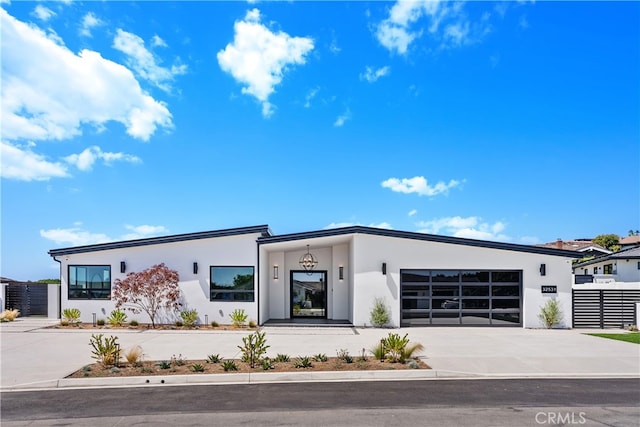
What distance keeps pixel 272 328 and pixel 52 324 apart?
8593 mm

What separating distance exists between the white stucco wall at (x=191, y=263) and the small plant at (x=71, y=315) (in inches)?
11.7

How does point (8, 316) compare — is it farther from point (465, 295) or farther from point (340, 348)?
point (465, 295)

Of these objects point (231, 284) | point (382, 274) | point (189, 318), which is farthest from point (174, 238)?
point (382, 274)

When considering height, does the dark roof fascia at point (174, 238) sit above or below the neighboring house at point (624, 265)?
above

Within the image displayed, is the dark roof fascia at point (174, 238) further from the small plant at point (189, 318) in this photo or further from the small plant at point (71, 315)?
the small plant at point (189, 318)

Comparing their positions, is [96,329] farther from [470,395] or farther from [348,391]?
[470,395]

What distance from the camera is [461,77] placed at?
16.2 metres

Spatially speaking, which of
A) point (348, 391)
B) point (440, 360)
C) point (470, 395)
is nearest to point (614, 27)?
point (440, 360)

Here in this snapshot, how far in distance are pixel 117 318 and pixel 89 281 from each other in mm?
2088

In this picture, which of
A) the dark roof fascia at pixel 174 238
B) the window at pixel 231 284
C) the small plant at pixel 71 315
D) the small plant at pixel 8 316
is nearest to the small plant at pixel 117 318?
the small plant at pixel 71 315

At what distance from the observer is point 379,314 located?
16188mm

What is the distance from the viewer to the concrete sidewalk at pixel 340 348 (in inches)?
341

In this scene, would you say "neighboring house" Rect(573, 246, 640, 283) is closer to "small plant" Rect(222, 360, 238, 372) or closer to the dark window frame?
"small plant" Rect(222, 360, 238, 372)

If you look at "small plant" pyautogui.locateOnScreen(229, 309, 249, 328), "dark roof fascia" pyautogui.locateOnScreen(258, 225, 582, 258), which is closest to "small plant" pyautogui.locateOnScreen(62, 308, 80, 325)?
"small plant" pyautogui.locateOnScreen(229, 309, 249, 328)
